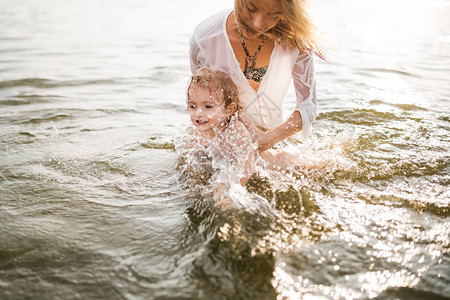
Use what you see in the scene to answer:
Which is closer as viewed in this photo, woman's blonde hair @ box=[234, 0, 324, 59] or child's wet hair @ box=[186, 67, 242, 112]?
woman's blonde hair @ box=[234, 0, 324, 59]

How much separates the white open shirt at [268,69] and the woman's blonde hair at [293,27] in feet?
0.36

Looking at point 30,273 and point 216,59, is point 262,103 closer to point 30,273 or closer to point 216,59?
point 216,59

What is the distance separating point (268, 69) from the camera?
336cm

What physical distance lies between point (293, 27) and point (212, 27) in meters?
0.75

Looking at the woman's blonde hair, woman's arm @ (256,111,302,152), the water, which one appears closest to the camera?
the water

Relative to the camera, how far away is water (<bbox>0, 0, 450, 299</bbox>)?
1977mm

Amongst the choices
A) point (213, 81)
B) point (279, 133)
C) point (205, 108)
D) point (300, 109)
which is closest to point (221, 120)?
point (205, 108)

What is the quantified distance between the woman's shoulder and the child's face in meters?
0.45

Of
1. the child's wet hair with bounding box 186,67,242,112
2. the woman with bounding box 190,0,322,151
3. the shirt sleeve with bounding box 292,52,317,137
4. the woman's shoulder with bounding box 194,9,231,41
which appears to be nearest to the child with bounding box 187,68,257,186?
the child's wet hair with bounding box 186,67,242,112

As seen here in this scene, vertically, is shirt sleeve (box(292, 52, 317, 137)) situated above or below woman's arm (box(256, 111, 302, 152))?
above

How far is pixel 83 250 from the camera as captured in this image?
2188 millimetres

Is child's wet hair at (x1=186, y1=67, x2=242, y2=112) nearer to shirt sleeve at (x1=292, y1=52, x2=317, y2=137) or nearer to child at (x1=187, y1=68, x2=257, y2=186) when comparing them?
child at (x1=187, y1=68, x2=257, y2=186)

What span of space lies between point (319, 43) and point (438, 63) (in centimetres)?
586

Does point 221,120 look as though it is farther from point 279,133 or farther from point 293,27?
point 293,27
